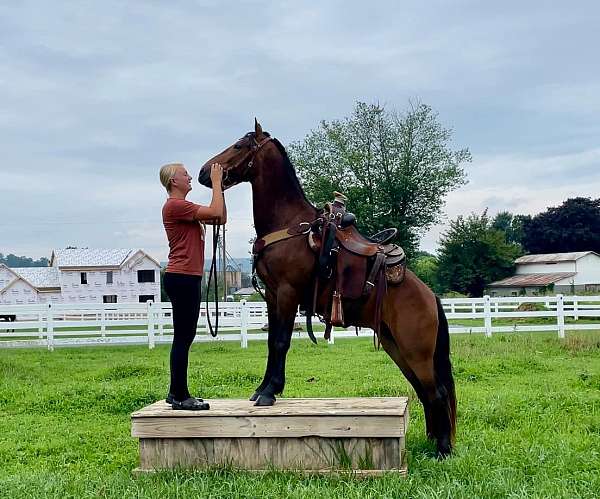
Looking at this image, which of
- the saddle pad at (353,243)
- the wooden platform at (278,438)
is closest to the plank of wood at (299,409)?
the wooden platform at (278,438)

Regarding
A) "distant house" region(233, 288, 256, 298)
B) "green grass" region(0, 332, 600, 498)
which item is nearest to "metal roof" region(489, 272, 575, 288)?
"distant house" region(233, 288, 256, 298)

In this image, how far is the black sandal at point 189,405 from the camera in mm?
5078

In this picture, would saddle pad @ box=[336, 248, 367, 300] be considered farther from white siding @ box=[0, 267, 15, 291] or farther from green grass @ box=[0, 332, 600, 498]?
white siding @ box=[0, 267, 15, 291]

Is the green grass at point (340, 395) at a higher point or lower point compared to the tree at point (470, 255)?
lower

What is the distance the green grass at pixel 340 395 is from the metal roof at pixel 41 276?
37074 millimetres

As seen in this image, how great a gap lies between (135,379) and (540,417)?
6172 millimetres

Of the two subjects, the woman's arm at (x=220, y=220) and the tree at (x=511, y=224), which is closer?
the woman's arm at (x=220, y=220)

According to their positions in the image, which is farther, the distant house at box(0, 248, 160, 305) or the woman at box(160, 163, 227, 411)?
the distant house at box(0, 248, 160, 305)

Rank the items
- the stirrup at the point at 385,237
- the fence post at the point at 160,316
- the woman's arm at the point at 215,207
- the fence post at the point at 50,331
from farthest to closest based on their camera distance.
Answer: the fence post at the point at 160,316 < the fence post at the point at 50,331 < the stirrup at the point at 385,237 < the woman's arm at the point at 215,207

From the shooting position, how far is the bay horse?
16.5 feet

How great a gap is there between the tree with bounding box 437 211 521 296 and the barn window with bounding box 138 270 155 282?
66.2ft

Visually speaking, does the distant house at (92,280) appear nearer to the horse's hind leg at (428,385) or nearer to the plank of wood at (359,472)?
the horse's hind leg at (428,385)

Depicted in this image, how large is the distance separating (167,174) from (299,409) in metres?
1.97

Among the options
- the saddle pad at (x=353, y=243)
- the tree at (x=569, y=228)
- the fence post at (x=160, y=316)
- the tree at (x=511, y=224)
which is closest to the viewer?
the saddle pad at (x=353, y=243)
